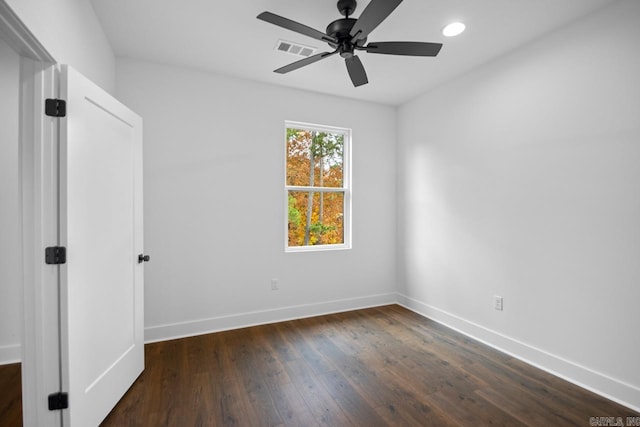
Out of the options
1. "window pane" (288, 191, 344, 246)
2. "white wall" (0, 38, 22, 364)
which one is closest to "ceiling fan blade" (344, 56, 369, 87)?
"window pane" (288, 191, 344, 246)

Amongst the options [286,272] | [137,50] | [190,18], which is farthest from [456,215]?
[137,50]

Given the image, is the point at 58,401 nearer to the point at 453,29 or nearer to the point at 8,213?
the point at 8,213

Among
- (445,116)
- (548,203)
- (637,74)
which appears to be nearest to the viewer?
(637,74)

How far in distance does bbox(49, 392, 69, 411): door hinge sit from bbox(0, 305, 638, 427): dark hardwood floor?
397mm

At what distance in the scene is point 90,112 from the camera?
1749 millimetres

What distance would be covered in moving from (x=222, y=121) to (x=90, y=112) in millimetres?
1522

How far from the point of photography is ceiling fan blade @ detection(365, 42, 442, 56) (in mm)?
1932

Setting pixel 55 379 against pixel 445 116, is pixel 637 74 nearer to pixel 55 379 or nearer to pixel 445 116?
pixel 445 116

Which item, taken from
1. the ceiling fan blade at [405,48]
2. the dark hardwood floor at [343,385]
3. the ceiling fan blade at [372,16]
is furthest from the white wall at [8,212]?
the ceiling fan blade at [405,48]

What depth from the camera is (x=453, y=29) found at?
2352mm

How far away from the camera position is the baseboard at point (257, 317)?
2.96 m

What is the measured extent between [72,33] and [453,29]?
8.60ft

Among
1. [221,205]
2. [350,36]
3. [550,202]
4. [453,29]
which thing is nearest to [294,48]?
[350,36]

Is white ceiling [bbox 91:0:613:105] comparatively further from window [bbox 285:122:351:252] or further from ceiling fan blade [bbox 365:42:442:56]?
window [bbox 285:122:351:252]
